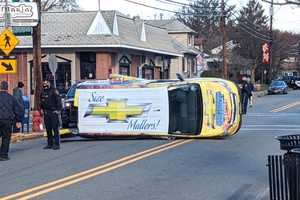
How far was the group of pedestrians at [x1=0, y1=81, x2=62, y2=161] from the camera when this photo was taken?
46.9 feet

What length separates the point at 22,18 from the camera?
20.3 meters

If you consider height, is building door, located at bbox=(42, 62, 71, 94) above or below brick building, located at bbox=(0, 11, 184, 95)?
below

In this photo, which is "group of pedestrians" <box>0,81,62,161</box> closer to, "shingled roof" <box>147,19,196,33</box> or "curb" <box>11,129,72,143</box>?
"curb" <box>11,129,72,143</box>

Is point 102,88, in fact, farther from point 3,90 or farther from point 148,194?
point 148,194

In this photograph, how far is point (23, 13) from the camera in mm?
20281

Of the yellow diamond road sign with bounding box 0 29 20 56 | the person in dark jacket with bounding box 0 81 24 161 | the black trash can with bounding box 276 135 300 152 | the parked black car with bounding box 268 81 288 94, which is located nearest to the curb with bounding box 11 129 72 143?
the yellow diamond road sign with bounding box 0 29 20 56

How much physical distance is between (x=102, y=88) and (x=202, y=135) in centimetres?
328

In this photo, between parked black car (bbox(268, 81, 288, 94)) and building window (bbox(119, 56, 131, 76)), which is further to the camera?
parked black car (bbox(268, 81, 288, 94))

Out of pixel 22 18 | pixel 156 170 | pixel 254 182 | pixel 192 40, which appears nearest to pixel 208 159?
pixel 156 170

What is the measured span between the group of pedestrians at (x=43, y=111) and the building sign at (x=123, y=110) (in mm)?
1744

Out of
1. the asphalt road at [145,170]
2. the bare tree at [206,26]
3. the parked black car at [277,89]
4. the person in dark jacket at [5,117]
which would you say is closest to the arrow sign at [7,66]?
the asphalt road at [145,170]

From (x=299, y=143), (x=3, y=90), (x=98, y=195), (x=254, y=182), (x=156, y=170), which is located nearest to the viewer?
(x=299, y=143)

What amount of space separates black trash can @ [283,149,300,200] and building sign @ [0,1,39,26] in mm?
14361

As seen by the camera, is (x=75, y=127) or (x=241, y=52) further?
(x=241, y=52)
